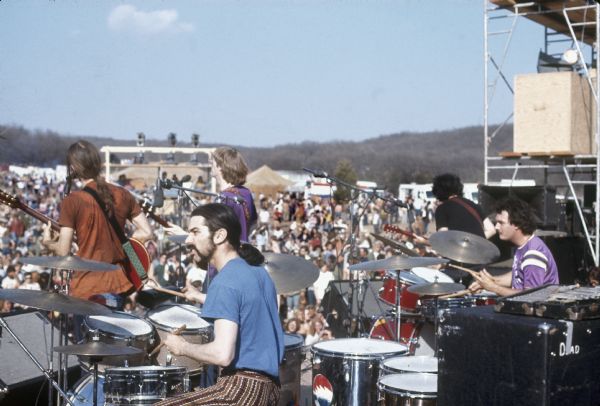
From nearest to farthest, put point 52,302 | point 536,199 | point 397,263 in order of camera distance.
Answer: point 52,302, point 397,263, point 536,199

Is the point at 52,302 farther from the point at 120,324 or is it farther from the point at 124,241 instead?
the point at 124,241

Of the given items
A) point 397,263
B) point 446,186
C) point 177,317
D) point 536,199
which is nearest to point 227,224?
point 177,317

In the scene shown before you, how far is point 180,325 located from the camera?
5324 mm

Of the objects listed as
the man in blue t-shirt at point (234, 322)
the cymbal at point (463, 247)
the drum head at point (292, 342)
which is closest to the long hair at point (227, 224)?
the man in blue t-shirt at point (234, 322)

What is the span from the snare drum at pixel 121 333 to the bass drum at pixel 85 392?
0.27 ft

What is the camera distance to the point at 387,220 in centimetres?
3225

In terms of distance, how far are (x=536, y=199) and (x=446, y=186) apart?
4488mm

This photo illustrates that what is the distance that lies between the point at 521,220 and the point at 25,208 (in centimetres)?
308

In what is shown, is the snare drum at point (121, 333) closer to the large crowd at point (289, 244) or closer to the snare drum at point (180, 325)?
the snare drum at point (180, 325)

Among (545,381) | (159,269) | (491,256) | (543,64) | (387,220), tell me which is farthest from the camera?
(387,220)

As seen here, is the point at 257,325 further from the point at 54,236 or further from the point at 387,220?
the point at 387,220

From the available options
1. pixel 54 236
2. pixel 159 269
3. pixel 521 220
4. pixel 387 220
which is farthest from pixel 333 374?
pixel 387 220

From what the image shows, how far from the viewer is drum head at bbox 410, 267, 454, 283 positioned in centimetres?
661

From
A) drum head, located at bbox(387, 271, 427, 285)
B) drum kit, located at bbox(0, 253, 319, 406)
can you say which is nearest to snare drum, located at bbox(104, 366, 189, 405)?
drum kit, located at bbox(0, 253, 319, 406)
